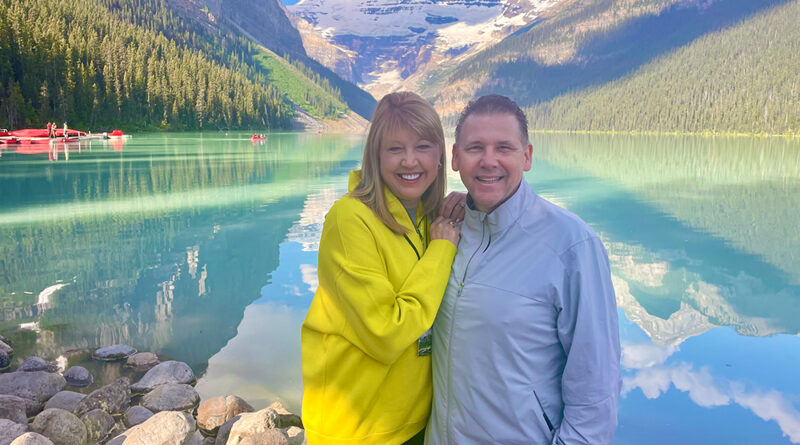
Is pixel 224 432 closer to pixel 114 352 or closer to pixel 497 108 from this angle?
pixel 114 352

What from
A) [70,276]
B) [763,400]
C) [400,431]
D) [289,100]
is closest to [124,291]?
[70,276]

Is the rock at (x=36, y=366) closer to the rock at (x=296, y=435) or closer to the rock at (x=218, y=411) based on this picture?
the rock at (x=218, y=411)

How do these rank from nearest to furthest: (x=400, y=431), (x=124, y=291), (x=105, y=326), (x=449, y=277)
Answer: (x=449, y=277) → (x=400, y=431) → (x=105, y=326) → (x=124, y=291)

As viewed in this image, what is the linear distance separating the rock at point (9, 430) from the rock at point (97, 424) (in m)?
0.53

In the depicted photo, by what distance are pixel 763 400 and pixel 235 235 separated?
1253 centimetres

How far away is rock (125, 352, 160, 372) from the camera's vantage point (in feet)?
23.5

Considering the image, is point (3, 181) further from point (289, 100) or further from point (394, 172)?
point (289, 100)

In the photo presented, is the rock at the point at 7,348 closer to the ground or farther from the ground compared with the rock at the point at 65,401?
closer to the ground

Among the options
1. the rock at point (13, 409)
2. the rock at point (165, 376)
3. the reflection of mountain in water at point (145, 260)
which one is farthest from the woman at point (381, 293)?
the reflection of mountain in water at point (145, 260)

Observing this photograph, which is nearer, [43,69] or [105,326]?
[105,326]

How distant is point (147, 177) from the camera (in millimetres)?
27969

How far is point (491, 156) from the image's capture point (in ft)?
8.71

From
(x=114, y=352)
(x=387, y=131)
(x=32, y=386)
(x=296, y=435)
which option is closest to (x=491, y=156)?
(x=387, y=131)

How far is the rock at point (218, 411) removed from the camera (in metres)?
5.73
